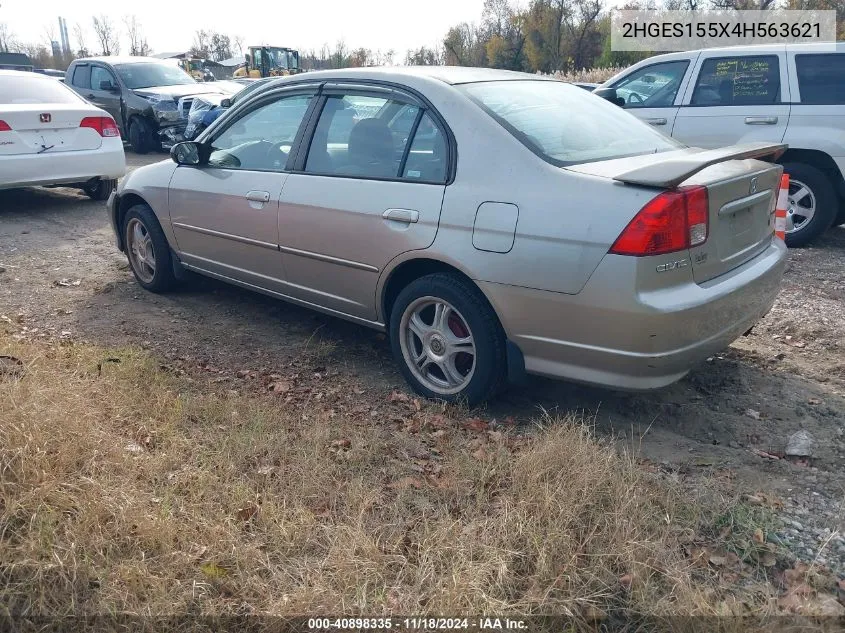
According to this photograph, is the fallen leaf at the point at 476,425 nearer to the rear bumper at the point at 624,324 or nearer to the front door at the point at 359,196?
the rear bumper at the point at 624,324

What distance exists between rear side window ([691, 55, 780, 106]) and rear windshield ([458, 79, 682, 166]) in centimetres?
371

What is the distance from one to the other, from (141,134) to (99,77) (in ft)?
5.46

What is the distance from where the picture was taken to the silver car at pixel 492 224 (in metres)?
3.22

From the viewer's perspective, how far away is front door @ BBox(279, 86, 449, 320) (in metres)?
3.86

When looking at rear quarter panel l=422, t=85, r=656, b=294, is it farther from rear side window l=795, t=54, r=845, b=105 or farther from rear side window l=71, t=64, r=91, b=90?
rear side window l=71, t=64, r=91, b=90

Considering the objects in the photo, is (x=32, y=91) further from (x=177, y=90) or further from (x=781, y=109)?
(x=781, y=109)

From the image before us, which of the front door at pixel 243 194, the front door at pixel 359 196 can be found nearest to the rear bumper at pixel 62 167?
the front door at pixel 243 194

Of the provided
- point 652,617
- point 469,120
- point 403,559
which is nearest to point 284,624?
point 403,559

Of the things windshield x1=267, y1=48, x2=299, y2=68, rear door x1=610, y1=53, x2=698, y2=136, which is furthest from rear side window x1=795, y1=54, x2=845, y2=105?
windshield x1=267, y1=48, x2=299, y2=68

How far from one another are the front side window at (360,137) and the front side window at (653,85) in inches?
185

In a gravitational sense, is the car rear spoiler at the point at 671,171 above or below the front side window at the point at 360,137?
below

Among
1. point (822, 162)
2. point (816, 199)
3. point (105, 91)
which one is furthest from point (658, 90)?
point (105, 91)

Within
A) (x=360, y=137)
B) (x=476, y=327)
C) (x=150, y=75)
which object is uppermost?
(x=150, y=75)

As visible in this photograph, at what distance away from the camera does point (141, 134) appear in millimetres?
14266
